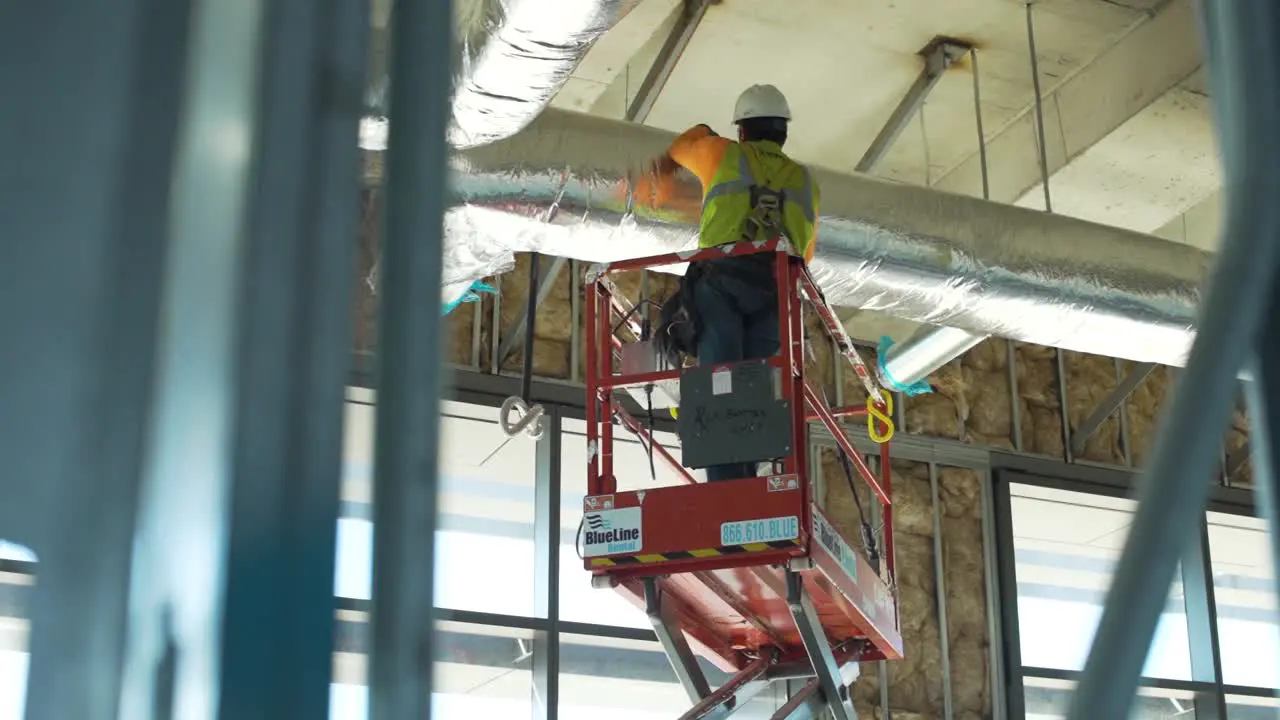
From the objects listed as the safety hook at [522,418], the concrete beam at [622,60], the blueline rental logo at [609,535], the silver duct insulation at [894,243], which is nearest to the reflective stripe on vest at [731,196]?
the silver duct insulation at [894,243]

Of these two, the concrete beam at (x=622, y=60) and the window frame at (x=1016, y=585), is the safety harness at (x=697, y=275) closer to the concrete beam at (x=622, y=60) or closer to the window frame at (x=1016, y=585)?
the concrete beam at (x=622, y=60)

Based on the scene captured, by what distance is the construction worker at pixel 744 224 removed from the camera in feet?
21.8

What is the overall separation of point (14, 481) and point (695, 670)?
18.9 feet

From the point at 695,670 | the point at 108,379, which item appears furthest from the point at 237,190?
the point at 695,670

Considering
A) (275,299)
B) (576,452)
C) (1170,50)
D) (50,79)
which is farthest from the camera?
(576,452)

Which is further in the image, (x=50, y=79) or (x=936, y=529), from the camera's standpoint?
(x=936, y=529)

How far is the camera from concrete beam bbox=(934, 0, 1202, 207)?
9953 mm

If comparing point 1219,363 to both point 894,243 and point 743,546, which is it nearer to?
point 743,546

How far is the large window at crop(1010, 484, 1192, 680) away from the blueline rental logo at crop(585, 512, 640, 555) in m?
7.24

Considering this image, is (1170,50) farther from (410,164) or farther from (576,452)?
(410,164)

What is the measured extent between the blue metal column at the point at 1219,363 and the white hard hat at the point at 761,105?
18.2 feet

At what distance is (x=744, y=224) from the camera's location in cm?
681

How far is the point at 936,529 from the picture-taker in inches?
494

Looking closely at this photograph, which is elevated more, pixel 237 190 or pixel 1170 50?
pixel 1170 50
